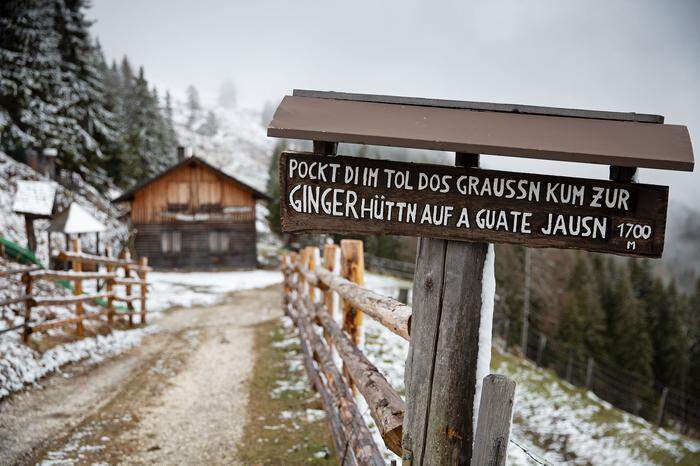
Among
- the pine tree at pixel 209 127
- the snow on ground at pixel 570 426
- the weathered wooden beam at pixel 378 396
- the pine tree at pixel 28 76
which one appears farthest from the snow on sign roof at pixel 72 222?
the pine tree at pixel 209 127

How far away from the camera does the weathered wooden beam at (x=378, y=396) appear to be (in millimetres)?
2469

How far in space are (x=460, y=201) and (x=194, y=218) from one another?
27514 mm

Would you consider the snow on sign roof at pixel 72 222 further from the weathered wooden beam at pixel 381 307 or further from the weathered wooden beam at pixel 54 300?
the weathered wooden beam at pixel 381 307

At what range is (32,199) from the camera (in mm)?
14344

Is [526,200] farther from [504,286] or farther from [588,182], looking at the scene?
[504,286]

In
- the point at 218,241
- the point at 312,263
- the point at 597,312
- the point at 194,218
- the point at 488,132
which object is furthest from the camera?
the point at 597,312

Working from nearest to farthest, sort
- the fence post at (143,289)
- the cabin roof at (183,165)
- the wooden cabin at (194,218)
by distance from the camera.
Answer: the fence post at (143,289)
the cabin roof at (183,165)
the wooden cabin at (194,218)

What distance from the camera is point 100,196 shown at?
28172 millimetres

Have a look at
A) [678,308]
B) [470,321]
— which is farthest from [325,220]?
[678,308]

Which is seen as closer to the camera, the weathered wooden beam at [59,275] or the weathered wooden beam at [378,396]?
the weathered wooden beam at [378,396]

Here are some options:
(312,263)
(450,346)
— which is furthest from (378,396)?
(312,263)

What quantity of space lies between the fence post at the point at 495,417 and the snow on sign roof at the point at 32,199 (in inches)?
676

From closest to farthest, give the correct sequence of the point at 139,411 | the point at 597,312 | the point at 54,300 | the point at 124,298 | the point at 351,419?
the point at 351,419 → the point at 139,411 → the point at 54,300 → the point at 124,298 → the point at 597,312

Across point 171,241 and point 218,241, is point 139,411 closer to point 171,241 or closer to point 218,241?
point 218,241
